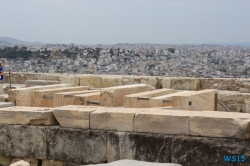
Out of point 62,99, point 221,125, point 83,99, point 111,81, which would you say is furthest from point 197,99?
point 111,81

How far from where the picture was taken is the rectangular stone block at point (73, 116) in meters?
6.34

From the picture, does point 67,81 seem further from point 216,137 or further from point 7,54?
point 7,54

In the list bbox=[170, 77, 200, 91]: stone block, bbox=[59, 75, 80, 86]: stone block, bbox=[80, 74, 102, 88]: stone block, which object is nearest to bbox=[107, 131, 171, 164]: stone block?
bbox=[170, 77, 200, 91]: stone block

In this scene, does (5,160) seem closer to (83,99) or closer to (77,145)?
(77,145)

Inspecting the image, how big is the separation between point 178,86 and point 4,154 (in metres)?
6.59

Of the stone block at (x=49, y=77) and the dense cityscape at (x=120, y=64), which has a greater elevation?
the stone block at (x=49, y=77)

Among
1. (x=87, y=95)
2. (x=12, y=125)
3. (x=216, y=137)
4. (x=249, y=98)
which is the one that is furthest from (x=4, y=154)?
(x=249, y=98)

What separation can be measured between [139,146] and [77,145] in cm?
97

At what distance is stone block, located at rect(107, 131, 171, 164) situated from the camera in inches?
231

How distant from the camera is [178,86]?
40.5ft

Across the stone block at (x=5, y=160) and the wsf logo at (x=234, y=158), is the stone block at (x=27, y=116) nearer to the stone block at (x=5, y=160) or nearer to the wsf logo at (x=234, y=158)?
the stone block at (x=5, y=160)

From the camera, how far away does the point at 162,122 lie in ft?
19.3

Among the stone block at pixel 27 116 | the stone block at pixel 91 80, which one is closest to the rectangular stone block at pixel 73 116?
the stone block at pixel 27 116

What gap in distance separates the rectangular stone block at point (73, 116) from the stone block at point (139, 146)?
1.47ft
